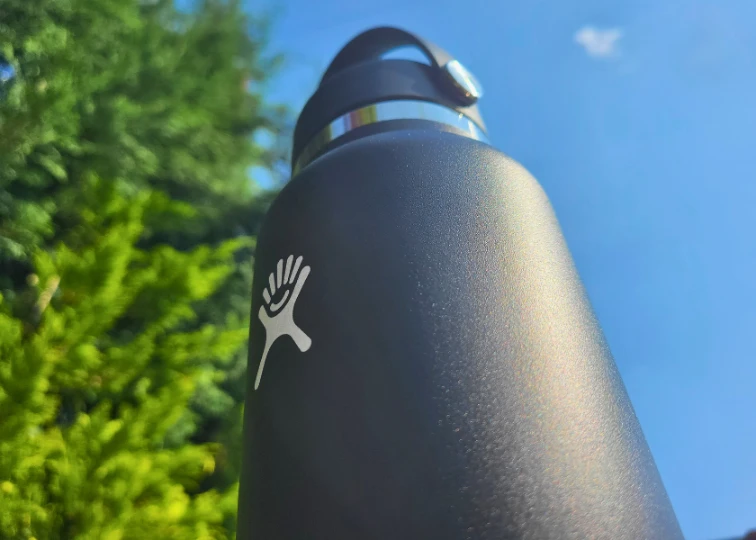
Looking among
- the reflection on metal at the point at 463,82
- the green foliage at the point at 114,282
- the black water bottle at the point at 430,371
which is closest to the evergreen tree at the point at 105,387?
the green foliage at the point at 114,282

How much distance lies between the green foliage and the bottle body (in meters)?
0.36

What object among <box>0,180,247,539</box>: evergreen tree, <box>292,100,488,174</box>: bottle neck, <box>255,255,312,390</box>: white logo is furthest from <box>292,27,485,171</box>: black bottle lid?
<box>0,180,247,539</box>: evergreen tree

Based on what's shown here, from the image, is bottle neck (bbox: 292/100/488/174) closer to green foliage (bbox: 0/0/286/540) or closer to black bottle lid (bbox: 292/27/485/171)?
black bottle lid (bbox: 292/27/485/171)

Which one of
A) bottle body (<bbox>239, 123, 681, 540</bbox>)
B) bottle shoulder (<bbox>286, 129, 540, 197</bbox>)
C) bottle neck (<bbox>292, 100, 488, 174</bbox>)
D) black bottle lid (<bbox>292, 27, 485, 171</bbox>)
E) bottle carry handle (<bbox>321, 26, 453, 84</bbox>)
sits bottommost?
bottle body (<bbox>239, 123, 681, 540</bbox>)

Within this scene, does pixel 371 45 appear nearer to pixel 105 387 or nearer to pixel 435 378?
pixel 435 378

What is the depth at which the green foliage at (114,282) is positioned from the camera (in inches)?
23.2

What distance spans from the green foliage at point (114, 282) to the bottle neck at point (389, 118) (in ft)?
1.29

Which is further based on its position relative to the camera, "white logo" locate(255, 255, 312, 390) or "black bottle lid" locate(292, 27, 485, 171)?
"black bottle lid" locate(292, 27, 485, 171)

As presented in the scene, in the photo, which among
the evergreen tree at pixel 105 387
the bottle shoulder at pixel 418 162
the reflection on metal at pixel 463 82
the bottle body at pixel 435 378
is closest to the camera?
the bottle body at pixel 435 378

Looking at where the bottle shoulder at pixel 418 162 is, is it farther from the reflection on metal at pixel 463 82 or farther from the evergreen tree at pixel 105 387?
the evergreen tree at pixel 105 387

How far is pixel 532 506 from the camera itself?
0.77 feet

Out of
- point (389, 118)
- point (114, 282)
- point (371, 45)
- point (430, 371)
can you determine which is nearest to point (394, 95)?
point (389, 118)

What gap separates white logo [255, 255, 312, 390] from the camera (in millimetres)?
332

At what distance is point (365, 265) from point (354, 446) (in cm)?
10
